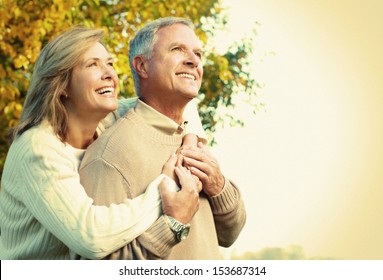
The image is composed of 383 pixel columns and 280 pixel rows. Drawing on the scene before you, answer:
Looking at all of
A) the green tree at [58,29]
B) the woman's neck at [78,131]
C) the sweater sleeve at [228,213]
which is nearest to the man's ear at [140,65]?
the woman's neck at [78,131]

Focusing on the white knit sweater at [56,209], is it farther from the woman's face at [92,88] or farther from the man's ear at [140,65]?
the man's ear at [140,65]

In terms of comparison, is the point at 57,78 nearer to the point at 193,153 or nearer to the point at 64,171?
the point at 64,171

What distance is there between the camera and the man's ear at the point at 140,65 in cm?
401

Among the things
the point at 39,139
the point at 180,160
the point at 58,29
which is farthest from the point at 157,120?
the point at 58,29

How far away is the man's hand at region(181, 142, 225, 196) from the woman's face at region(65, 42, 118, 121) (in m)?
0.44

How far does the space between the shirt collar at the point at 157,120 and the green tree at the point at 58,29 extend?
4.34 meters

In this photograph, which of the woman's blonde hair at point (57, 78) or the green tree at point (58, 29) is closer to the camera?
the woman's blonde hair at point (57, 78)

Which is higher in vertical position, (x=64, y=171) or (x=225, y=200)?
(x=64, y=171)

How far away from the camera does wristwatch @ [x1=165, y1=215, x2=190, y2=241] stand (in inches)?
143

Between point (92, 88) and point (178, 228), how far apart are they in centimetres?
82

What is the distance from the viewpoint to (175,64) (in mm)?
3898

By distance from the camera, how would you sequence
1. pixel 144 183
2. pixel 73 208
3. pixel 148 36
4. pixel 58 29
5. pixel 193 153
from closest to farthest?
pixel 73 208 < pixel 144 183 < pixel 193 153 < pixel 148 36 < pixel 58 29
